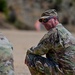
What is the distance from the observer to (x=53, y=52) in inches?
257

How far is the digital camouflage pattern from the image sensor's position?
6402 mm

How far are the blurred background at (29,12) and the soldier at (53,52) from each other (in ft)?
98.8

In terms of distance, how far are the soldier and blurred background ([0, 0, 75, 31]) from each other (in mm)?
30101

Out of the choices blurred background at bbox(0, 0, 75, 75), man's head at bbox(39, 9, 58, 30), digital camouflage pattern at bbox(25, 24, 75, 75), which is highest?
man's head at bbox(39, 9, 58, 30)

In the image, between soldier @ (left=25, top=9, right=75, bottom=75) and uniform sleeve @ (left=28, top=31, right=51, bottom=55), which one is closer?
soldier @ (left=25, top=9, right=75, bottom=75)

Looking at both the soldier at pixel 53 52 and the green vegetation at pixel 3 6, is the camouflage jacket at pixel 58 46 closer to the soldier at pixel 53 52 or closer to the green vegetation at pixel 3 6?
the soldier at pixel 53 52

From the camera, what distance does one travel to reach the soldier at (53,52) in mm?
6406

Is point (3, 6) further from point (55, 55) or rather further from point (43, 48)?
point (55, 55)

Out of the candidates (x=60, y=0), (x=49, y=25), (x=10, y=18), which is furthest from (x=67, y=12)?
(x=49, y=25)

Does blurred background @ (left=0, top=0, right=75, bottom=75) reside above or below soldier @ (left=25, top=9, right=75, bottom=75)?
below

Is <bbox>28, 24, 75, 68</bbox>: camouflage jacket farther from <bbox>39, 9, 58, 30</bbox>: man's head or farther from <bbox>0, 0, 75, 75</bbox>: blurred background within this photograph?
<bbox>0, 0, 75, 75</bbox>: blurred background

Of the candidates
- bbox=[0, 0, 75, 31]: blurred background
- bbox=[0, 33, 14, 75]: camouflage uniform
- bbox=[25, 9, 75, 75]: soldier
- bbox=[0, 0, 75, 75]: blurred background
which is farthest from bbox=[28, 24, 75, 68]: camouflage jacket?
bbox=[0, 0, 75, 31]: blurred background

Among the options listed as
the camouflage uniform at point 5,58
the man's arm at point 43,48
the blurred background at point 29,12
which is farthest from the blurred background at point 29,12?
the camouflage uniform at point 5,58

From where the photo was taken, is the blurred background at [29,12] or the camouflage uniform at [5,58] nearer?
the camouflage uniform at [5,58]
